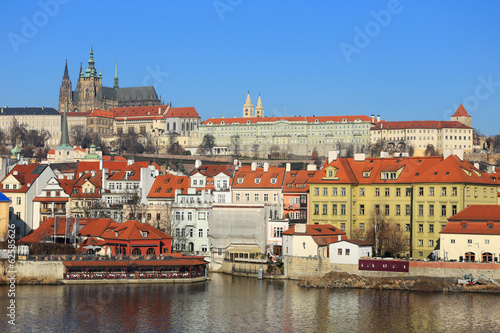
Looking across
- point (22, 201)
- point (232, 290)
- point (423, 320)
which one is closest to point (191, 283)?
point (232, 290)

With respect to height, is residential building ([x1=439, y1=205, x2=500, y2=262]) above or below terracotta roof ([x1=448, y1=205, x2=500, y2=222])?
below

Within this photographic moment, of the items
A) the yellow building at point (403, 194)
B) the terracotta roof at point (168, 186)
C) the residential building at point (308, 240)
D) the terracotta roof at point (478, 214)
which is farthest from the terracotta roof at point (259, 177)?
the terracotta roof at point (478, 214)

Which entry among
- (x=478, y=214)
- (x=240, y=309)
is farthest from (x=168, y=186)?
(x=478, y=214)

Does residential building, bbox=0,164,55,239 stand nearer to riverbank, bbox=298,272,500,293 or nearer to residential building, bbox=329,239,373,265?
riverbank, bbox=298,272,500,293

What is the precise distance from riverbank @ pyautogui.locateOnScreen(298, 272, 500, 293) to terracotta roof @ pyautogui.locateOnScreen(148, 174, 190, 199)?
17849 mm

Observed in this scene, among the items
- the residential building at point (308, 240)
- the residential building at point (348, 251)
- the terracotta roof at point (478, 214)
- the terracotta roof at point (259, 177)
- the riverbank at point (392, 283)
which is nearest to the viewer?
the riverbank at point (392, 283)

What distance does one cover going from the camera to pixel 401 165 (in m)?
61.7

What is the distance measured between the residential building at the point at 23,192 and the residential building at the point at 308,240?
75.5ft

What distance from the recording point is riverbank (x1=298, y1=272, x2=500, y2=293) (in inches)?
1946

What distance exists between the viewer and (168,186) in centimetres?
6812

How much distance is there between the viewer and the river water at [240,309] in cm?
3962

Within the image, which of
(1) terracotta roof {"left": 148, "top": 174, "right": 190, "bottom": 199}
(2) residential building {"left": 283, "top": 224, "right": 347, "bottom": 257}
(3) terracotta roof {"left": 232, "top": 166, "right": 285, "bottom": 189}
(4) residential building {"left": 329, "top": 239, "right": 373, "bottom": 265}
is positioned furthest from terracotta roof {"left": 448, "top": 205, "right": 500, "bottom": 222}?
(1) terracotta roof {"left": 148, "top": 174, "right": 190, "bottom": 199}

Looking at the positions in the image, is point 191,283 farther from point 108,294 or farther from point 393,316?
point 393,316

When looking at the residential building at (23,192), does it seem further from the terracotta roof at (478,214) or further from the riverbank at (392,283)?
the terracotta roof at (478,214)
